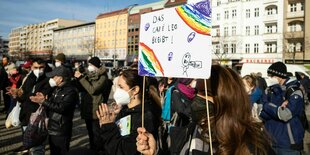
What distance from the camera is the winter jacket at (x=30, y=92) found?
229 inches

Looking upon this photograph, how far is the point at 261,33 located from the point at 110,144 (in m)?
53.8

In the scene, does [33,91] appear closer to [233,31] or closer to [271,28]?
[271,28]

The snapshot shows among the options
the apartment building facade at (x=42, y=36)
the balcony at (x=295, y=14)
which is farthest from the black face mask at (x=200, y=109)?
the apartment building facade at (x=42, y=36)

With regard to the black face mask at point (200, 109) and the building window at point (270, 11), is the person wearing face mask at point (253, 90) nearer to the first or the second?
the black face mask at point (200, 109)

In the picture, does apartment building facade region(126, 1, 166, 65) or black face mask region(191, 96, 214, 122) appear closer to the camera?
black face mask region(191, 96, 214, 122)

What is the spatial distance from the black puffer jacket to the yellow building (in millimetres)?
79472

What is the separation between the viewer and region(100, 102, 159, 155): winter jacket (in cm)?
304

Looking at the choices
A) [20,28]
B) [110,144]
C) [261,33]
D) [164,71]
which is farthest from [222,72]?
[20,28]

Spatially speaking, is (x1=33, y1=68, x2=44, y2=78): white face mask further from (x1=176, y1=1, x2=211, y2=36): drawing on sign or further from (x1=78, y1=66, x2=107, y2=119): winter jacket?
(x1=176, y1=1, x2=211, y2=36): drawing on sign

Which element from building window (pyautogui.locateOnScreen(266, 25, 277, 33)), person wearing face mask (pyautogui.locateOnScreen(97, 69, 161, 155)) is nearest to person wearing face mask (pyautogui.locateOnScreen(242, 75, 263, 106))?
person wearing face mask (pyautogui.locateOnScreen(97, 69, 161, 155))

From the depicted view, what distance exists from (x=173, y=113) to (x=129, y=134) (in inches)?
76.1

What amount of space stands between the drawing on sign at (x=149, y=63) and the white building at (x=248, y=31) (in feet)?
156

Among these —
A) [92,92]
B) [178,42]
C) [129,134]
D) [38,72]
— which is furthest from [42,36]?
[178,42]

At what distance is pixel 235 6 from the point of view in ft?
187
